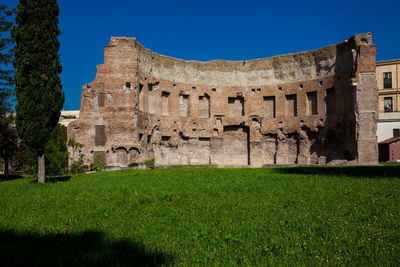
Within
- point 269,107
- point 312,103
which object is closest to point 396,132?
point 312,103

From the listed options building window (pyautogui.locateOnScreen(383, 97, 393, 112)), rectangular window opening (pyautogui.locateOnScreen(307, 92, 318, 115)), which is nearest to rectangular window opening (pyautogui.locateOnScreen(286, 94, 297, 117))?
rectangular window opening (pyautogui.locateOnScreen(307, 92, 318, 115))

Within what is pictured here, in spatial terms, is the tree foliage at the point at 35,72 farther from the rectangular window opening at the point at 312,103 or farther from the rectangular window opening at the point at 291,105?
the rectangular window opening at the point at 312,103

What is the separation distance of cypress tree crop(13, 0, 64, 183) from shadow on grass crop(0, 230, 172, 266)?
832cm

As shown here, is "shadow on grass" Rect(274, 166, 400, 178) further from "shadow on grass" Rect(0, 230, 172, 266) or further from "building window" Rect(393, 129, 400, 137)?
"building window" Rect(393, 129, 400, 137)

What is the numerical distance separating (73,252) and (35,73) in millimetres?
10182

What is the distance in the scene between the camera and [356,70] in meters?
23.7

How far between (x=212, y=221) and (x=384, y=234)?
2.81 meters

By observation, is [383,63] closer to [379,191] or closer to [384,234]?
[379,191]

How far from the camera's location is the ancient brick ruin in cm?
2320

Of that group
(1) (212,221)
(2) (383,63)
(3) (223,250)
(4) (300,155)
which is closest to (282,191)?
(1) (212,221)

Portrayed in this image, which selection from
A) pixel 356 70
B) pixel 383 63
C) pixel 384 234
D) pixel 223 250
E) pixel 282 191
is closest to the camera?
pixel 223 250

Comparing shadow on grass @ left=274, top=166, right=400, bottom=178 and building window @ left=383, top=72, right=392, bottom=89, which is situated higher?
building window @ left=383, top=72, right=392, bottom=89

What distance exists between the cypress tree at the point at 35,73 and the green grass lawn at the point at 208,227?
448 centimetres

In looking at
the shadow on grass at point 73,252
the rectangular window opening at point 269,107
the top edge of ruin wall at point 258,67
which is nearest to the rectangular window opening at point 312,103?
the top edge of ruin wall at point 258,67
